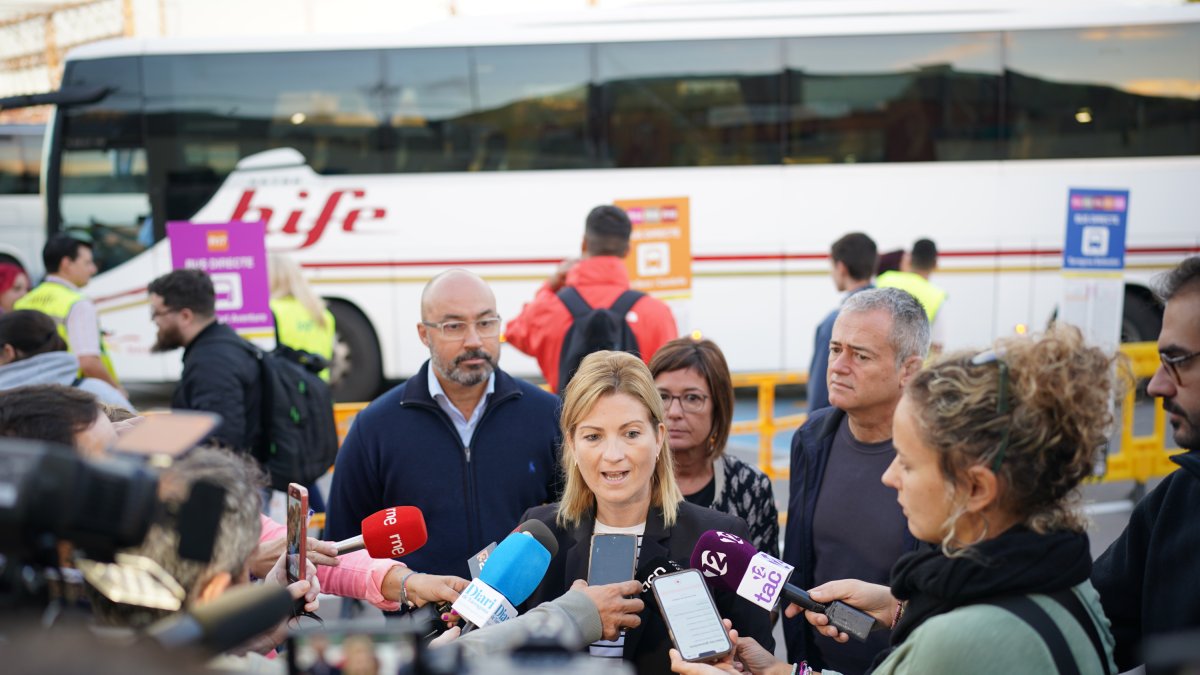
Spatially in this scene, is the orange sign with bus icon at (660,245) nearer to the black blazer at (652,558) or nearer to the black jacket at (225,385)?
the black jacket at (225,385)

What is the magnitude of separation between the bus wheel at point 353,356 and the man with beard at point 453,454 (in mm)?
8332

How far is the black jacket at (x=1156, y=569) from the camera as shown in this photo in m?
2.45

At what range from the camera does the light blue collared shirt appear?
12.8ft

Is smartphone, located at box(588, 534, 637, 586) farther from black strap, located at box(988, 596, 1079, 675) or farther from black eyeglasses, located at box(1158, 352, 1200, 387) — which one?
black eyeglasses, located at box(1158, 352, 1200, 387)

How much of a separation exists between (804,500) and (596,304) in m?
2.83

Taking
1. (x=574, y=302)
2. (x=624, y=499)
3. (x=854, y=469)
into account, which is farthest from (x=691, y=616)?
(x=574, y=302)

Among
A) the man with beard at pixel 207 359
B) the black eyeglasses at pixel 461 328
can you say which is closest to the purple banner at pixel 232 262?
the man with beard at pixel 207 359

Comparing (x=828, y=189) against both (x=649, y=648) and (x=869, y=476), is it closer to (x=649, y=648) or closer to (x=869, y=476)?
(x=869, y=476)

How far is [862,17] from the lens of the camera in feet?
38.2

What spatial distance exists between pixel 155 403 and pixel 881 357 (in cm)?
1186

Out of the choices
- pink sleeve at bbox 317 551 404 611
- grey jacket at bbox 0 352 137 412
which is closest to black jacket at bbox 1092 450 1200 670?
pink sleeve at bbox 317 551 404 611

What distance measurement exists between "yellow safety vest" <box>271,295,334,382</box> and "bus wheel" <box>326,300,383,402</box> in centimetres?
460

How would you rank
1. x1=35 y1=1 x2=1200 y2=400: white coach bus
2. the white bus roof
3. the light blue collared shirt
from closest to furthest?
the light blue collared shirt < the white bus roof < x1=35 y1=1 x2=1200 y2=400: white coach bus

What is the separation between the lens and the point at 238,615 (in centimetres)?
126
